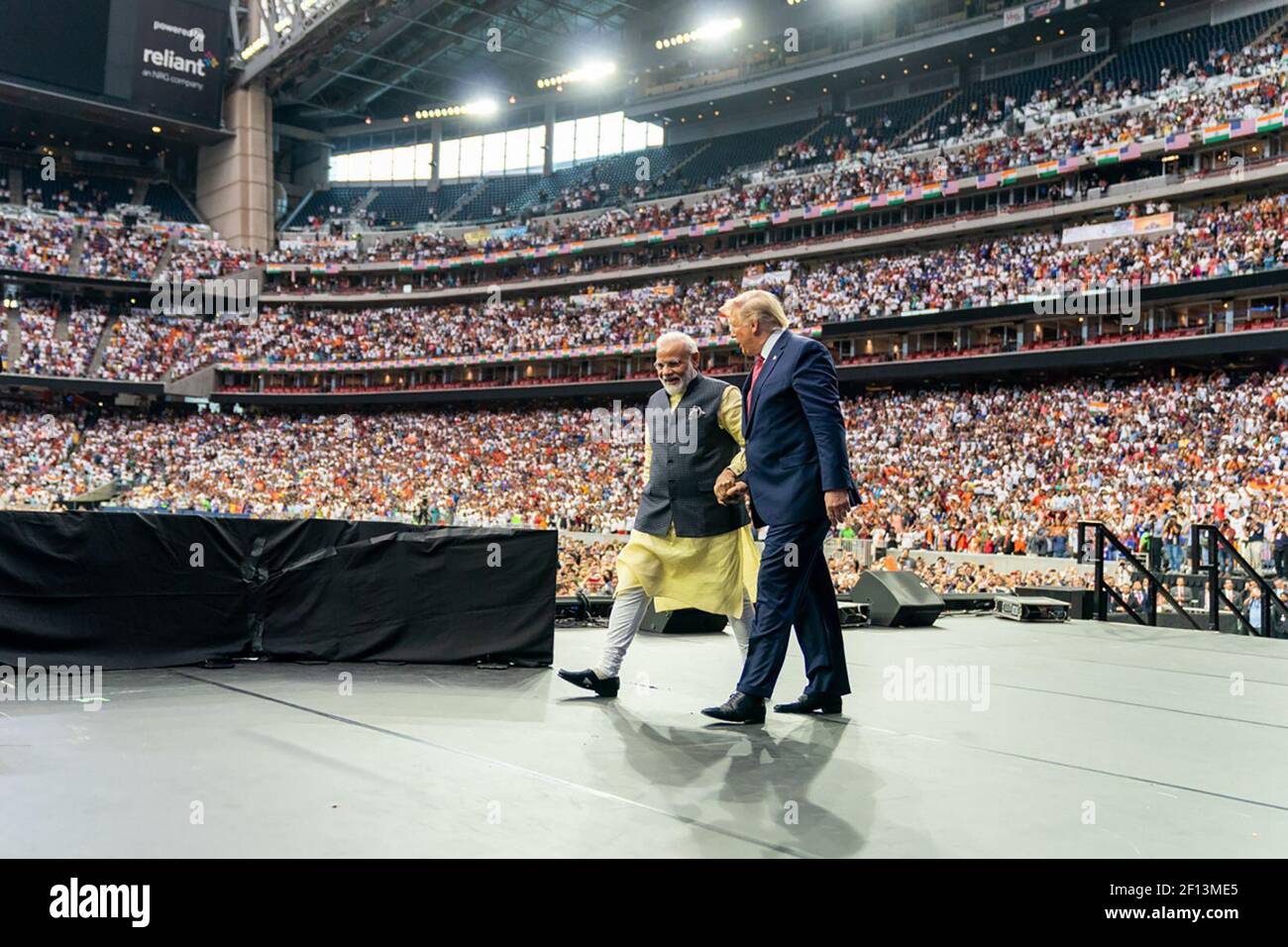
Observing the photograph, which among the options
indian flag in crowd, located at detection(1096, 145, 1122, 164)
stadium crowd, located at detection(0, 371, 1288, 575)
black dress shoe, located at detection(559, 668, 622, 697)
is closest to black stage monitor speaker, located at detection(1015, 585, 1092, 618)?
stadium crowd, located at detection(0, 371, 1288, 575)

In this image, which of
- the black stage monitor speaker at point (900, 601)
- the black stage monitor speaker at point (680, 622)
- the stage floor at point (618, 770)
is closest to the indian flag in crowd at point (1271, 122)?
the black stage monitor speaker at point (900, 601)

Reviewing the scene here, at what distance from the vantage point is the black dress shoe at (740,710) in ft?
14.8

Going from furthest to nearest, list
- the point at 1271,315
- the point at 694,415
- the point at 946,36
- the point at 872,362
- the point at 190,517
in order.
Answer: the point at 946,36
the point at 872,362
the point at 1271,315
the point at 190,517
the point at 694,415

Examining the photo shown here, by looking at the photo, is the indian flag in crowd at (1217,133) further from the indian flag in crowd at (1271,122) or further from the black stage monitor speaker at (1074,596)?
the black stage monitor speaker at (1074,596)

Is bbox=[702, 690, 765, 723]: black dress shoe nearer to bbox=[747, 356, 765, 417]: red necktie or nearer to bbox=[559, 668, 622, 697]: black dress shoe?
bbox=[559, 668, 622, 697]: black dress shoe

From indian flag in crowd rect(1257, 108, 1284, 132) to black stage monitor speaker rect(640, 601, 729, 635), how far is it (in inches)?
1127

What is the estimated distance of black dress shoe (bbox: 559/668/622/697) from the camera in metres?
5.14

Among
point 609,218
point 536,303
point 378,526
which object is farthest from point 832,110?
point 378,526

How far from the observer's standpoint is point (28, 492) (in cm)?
3797

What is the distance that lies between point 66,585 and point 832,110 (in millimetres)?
48723
